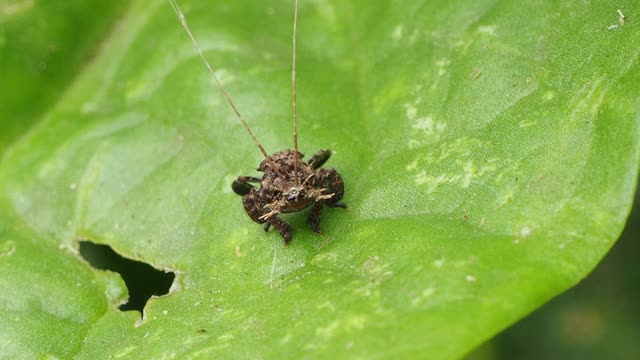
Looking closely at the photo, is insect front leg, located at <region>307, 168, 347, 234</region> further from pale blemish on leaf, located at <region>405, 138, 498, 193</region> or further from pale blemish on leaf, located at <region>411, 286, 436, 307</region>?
pale blemish on leaf, located at <region>411, 286, 436, 307</region>

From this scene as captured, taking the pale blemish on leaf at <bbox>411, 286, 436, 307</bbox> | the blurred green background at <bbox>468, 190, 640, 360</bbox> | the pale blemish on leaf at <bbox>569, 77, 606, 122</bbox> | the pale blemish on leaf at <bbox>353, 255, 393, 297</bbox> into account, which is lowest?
the blurred green background at <bbox>468, 190, 640, 360</bbox>

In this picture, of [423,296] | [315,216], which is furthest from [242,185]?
[423,296]

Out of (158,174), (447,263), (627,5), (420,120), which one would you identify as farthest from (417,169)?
(158,174)

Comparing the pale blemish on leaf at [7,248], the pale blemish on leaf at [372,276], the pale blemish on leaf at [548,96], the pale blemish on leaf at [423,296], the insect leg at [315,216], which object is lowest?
the pale blemish on leaf at [423,296]

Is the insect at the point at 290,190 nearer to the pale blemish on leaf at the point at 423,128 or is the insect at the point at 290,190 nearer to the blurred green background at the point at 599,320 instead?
the pale blemish on leaf at the point at 423,128

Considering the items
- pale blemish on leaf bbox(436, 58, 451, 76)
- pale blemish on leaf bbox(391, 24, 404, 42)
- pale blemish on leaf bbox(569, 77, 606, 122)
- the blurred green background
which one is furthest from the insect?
the blurred green background

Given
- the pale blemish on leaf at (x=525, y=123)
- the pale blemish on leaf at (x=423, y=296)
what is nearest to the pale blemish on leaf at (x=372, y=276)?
the pale blemish on leaf at (x=423, y=296)

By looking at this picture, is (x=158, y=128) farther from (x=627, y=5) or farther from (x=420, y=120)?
(x=627, y=5)

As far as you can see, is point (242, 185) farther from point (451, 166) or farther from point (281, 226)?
point (451, 166)
